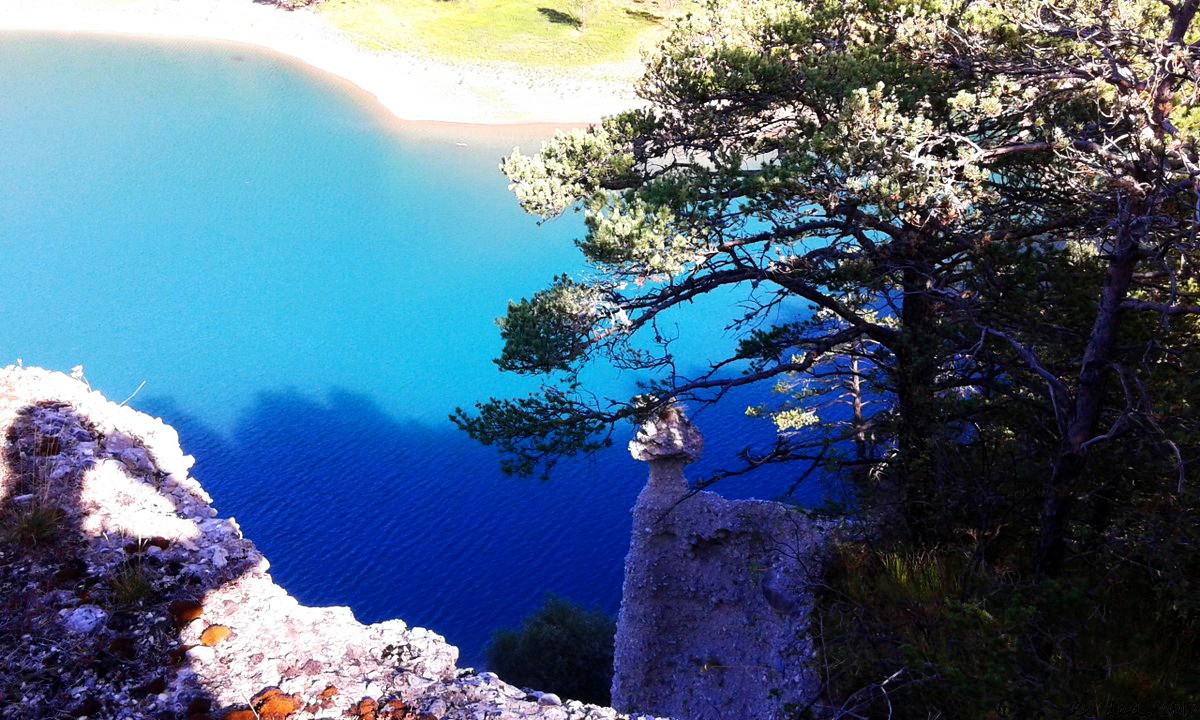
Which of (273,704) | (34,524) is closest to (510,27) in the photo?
(34,524)

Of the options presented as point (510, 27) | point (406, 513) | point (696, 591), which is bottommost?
point (406, 513)

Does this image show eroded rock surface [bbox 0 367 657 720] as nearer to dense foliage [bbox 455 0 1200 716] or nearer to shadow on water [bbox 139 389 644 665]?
dense foliage [bbox 455 0 1200 716]

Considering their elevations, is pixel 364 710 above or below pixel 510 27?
above

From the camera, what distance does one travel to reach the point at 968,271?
8.63m

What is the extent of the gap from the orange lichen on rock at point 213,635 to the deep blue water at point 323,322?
560 inches

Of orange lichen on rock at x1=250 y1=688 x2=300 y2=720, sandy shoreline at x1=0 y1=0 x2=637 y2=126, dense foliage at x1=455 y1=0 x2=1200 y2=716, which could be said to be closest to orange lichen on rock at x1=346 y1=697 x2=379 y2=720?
orange lichen on rock at x1=250 y1=688 x2=300 y2=720

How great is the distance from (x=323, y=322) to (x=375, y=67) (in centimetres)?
3082

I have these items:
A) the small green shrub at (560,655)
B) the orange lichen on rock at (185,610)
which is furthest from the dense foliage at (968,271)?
the small green shrub at (560,655)

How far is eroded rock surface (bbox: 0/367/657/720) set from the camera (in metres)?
4.47

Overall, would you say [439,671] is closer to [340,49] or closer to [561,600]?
[561,600]

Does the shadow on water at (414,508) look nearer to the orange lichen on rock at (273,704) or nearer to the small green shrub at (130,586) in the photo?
the small green shrub at (130,586)

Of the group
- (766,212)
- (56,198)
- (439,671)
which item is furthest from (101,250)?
(439,671)

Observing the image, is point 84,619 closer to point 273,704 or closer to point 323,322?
point 273,704

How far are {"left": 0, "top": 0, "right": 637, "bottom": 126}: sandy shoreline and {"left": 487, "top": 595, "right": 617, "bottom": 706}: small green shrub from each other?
110 ft
